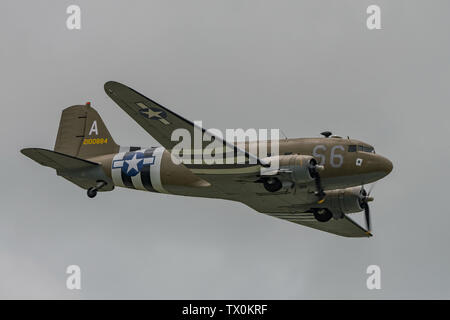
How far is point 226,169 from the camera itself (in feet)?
90.6

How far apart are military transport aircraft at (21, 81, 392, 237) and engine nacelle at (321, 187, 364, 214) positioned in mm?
41

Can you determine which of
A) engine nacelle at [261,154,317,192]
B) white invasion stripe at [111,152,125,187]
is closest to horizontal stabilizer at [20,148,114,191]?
white invasion stripe at [111,152,125,187]

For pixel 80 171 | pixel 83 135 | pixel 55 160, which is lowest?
pixel 80 171

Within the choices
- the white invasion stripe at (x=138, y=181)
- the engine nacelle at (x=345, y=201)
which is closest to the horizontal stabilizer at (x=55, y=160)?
the white invasion stripe at (x=138, y=181)

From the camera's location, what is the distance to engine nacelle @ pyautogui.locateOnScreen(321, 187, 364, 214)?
104ft

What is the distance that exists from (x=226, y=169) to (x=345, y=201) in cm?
644

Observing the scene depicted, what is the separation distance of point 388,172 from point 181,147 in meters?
7.63

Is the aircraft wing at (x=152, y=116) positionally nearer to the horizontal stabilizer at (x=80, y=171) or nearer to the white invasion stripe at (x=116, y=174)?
the white invasion stripe at (x=116, y=174)

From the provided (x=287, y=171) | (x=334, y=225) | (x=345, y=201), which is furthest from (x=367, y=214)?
(x=287, y=171)

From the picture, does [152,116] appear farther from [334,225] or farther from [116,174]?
[334,225]

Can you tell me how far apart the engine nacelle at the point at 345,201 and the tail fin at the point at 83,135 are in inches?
364

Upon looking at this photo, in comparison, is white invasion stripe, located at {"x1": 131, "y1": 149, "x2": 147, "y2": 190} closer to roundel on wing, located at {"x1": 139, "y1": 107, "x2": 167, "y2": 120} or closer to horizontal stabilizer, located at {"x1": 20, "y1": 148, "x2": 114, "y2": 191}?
horizontal stabilizer, located at {"x1": 20, "y1": 148, "x2": 114, "y2": 191}

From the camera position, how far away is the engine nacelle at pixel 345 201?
3161 cm

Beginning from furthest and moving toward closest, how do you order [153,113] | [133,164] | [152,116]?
[133,164] < [152,116] < [153,113]
